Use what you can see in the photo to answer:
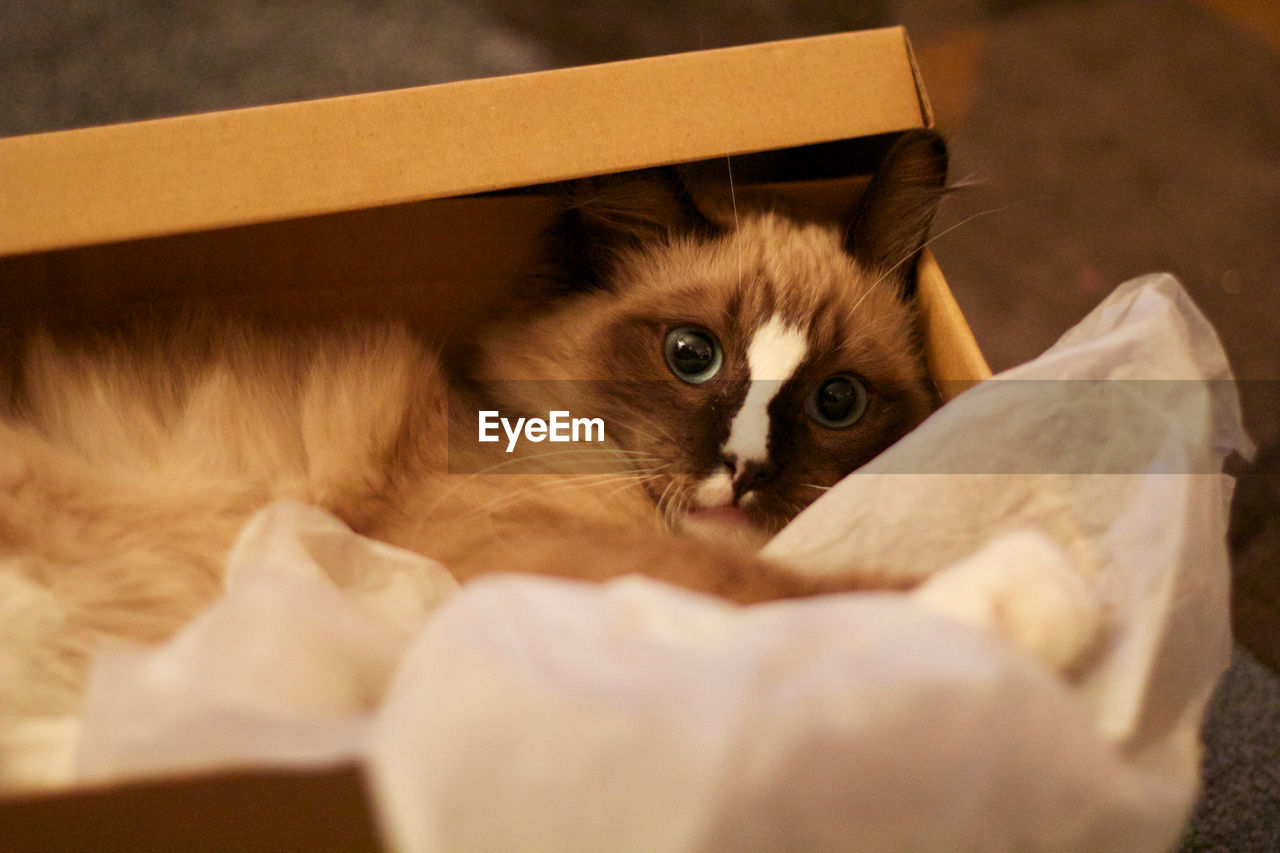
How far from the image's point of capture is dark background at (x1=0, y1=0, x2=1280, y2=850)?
212 centimetres

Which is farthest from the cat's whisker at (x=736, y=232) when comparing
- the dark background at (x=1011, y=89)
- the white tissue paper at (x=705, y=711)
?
the dark background at (x=1011, y=89)

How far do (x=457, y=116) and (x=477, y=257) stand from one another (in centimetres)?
36

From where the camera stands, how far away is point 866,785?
0.64 m

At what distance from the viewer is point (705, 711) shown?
0.61m

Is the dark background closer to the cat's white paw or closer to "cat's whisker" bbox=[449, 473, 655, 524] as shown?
"cat's whisker" bbox=[449, 473, 655, 524]

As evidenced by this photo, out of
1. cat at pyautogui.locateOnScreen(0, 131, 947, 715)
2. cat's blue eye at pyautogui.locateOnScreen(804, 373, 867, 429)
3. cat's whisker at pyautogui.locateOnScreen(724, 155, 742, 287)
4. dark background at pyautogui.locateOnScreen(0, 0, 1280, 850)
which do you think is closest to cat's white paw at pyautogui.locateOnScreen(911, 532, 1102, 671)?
cat at pyautogui.locateOnScreen(0, 131, 947, 715)

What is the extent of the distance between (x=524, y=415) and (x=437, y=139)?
1.39ft

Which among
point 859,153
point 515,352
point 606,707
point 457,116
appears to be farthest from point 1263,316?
point 606,707

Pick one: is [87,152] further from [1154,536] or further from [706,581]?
[1154,536]

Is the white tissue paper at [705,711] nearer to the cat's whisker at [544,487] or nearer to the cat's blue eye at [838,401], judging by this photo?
the cat's whisker at [544,487]

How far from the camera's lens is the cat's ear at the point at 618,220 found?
1281 mm

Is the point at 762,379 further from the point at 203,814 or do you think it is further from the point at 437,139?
the point at 203,814

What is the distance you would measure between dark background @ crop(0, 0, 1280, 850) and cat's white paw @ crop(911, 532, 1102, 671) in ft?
4.48

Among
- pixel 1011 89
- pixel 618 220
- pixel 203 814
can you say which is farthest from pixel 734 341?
pixel 1011 89
